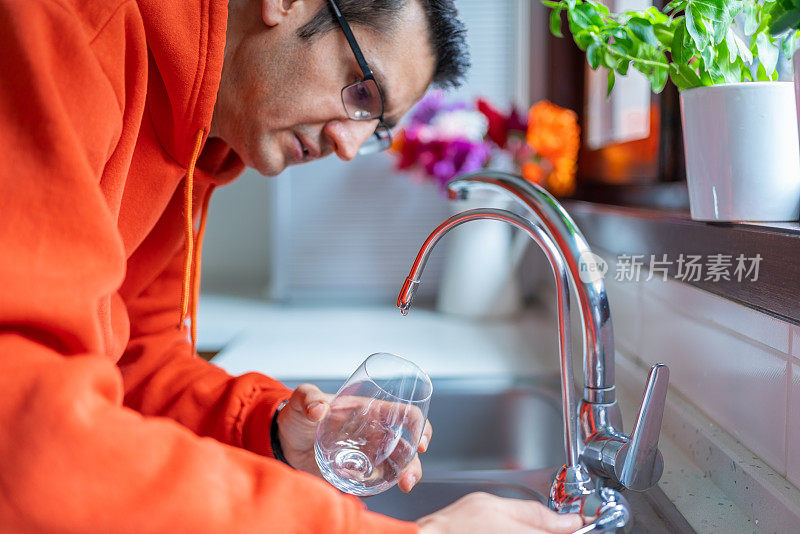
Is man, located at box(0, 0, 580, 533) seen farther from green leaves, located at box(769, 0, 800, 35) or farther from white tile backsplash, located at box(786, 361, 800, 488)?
green leaves, located at box(769, 0, 800, 35)

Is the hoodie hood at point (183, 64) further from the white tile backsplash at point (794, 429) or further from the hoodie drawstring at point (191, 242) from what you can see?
the white tile backsplash at point (794, 429)

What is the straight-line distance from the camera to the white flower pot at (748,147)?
2.43 feet

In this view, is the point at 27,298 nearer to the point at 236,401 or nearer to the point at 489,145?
the point at 236,401

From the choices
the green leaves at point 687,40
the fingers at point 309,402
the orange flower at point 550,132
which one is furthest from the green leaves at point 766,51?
the orange flower at point 550,132

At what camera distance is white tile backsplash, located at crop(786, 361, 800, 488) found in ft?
2.25

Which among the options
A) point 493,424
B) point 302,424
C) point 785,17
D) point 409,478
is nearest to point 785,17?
point 785,17

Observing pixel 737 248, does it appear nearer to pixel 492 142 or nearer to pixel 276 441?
pixel 276 441

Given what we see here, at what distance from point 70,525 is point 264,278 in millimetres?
2025

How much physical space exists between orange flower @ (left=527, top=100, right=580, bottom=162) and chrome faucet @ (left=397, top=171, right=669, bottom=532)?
957 mm

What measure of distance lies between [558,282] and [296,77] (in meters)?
0.39

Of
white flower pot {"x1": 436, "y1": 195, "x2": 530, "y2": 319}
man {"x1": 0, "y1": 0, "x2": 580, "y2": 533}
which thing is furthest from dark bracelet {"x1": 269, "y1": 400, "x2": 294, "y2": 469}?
white flower pot {"x1": 436, "y1": 195, "x2": 530, "y2": 319}

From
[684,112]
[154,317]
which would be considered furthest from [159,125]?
[684,112]

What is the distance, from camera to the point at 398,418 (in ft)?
2.26

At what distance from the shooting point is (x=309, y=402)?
84 centimetres
